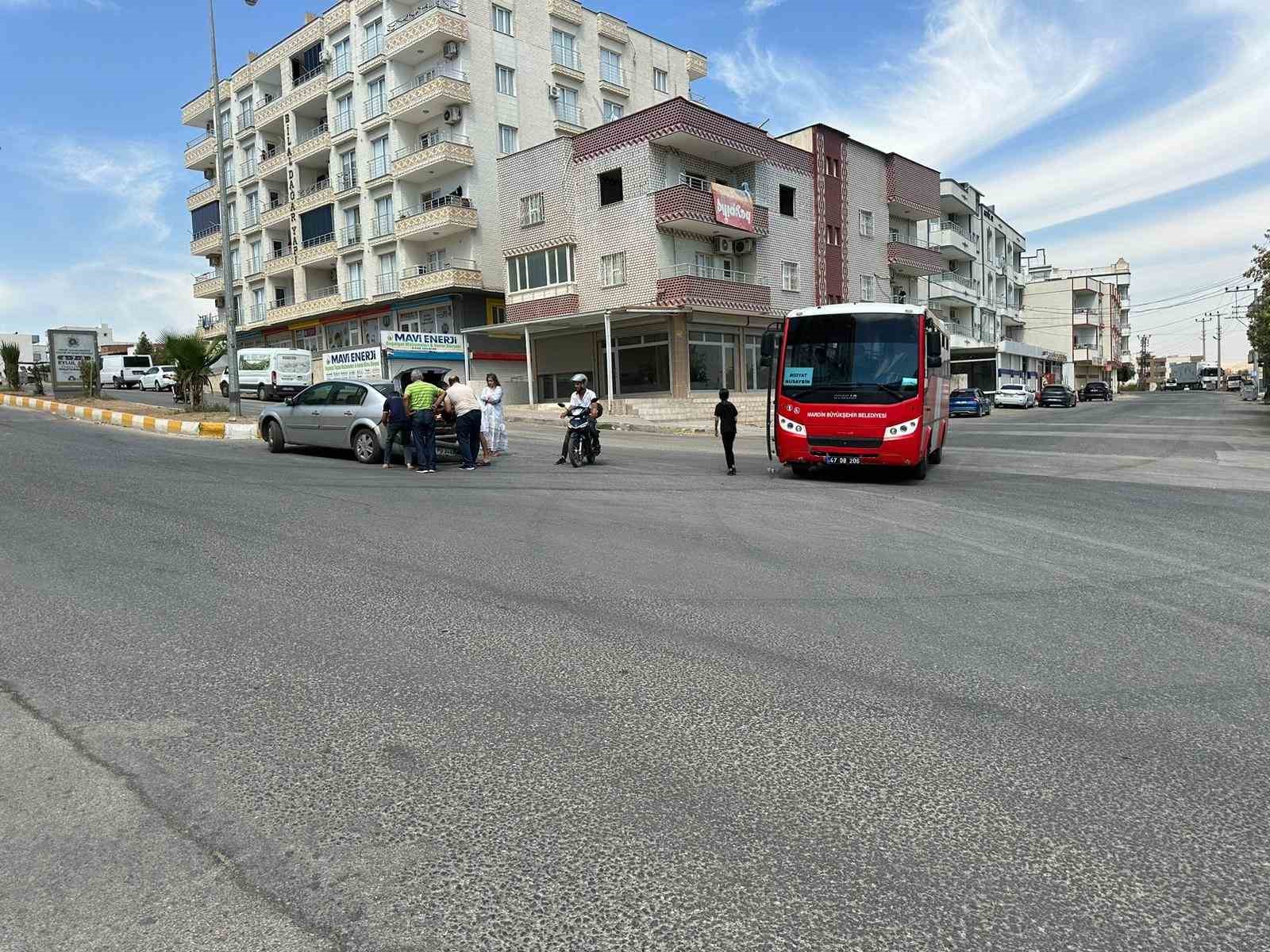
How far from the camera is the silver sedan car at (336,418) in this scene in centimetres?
1511

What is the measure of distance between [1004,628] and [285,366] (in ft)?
125

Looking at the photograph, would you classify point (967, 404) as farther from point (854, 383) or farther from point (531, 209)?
point (854, 383)

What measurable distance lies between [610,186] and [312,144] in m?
20.6

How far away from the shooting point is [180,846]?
9.00ft

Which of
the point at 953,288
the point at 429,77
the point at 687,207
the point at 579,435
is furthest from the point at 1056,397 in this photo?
the point at 579,435

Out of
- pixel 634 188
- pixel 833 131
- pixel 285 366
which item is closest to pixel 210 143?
pixel 285 366

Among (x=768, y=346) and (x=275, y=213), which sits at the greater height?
(x=275, y=213)

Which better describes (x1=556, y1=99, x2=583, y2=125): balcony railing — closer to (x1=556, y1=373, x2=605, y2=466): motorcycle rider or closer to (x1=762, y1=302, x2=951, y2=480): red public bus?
(x1=556, y1=373, x2=605, y2=466): motorcycle rider

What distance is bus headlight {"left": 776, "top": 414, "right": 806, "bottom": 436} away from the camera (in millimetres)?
13828

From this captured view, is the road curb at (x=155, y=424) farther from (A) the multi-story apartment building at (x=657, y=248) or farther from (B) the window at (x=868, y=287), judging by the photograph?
(B) the window at (x=868, y=287)

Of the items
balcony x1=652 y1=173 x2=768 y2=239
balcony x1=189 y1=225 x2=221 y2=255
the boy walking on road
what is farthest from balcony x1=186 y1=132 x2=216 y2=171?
the boy walking on road

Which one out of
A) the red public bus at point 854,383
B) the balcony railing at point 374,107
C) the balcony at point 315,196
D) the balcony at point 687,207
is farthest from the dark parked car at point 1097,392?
the red public bus at point 854,383

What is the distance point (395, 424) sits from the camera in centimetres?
1405

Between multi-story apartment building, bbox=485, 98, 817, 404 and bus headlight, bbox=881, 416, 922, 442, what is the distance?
18.6m
